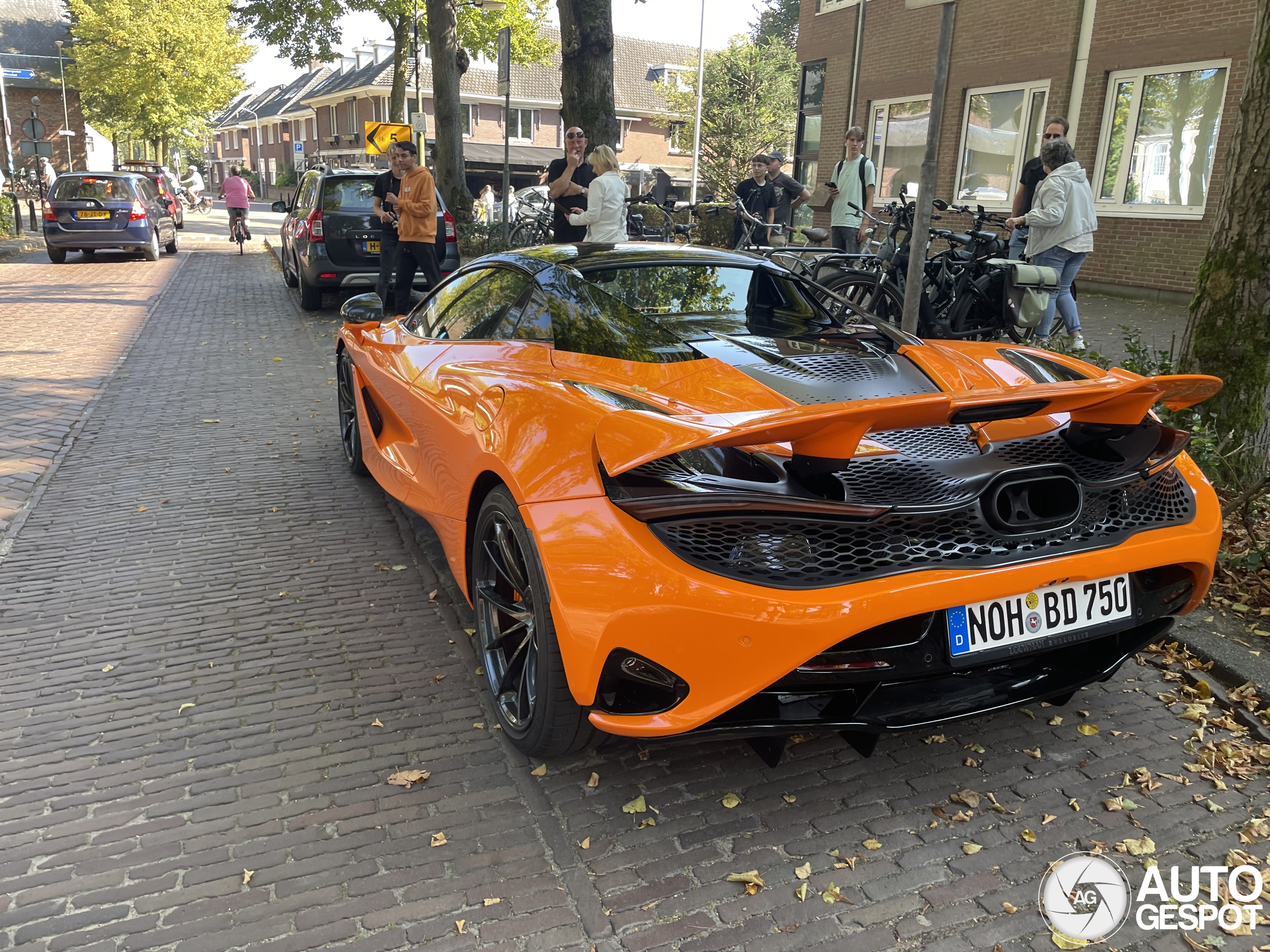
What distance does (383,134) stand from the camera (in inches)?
706

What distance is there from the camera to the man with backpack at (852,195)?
1093cm

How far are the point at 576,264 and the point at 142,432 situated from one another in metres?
4.37

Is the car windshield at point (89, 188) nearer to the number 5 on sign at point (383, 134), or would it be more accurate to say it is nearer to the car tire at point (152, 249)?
the car tire at point (152, 249)

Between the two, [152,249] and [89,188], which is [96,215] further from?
[152,249]

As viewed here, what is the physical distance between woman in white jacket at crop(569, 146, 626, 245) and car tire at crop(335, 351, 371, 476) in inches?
144

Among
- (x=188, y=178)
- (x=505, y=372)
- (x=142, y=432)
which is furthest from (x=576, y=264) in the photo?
(x=188, y=178)

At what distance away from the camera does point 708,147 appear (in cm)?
4338

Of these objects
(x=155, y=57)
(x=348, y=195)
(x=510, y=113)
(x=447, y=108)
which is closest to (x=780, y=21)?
(x=510, y=113)

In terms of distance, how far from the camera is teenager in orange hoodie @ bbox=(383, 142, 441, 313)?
10000mm

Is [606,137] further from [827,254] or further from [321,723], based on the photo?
[321,723]

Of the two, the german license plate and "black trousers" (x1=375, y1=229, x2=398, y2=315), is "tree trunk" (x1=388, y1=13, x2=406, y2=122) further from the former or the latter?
the german license plate

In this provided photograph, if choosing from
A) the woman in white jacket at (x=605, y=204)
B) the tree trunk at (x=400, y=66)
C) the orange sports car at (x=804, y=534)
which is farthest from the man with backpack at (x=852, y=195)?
the tree trunk at (x=400, y=66)

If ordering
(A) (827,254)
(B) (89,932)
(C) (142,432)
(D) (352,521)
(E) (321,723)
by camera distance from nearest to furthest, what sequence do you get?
1. (B) (89,932)
2. (E) (321,723)
3. (D) (352,521)
4. (C) (142,432)
5. (A) (827,254)

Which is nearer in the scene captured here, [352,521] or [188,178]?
[352,521]
